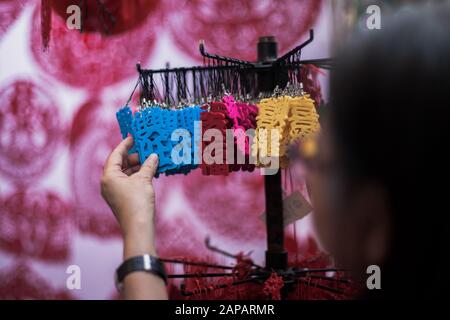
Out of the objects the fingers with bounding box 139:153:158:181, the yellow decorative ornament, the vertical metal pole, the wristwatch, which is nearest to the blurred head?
the wristwatch

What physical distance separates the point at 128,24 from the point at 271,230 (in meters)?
0.85

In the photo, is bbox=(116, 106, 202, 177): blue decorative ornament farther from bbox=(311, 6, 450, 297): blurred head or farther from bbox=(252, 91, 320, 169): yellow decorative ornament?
bbox=(311, 6, 450, 297): blurred head

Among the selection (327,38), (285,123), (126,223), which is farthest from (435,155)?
(327,38)

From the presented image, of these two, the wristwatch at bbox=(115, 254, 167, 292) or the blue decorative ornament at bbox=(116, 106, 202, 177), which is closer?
the wristwatch at bbox=(115, 254, 167, 292)

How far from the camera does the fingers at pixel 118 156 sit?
0.81 metres

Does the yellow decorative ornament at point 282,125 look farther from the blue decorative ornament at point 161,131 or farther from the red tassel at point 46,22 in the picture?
the red tassel at point 46,22

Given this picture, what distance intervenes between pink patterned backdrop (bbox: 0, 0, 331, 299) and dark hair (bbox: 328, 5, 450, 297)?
1217mm

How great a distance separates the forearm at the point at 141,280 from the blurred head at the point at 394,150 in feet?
1.02

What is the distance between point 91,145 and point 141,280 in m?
1.12

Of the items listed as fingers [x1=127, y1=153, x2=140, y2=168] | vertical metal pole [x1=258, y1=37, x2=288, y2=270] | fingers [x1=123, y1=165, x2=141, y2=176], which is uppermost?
fingers [x1=127, y1=153, x2=140, y2=168]

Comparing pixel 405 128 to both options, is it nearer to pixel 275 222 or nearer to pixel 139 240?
pixel 139 240

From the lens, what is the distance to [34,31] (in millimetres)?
1610

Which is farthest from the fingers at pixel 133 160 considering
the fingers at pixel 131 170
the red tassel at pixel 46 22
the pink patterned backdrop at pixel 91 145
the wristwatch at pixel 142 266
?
the red tassel at pixel 46 22

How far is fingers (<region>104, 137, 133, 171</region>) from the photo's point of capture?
0.81 metres
